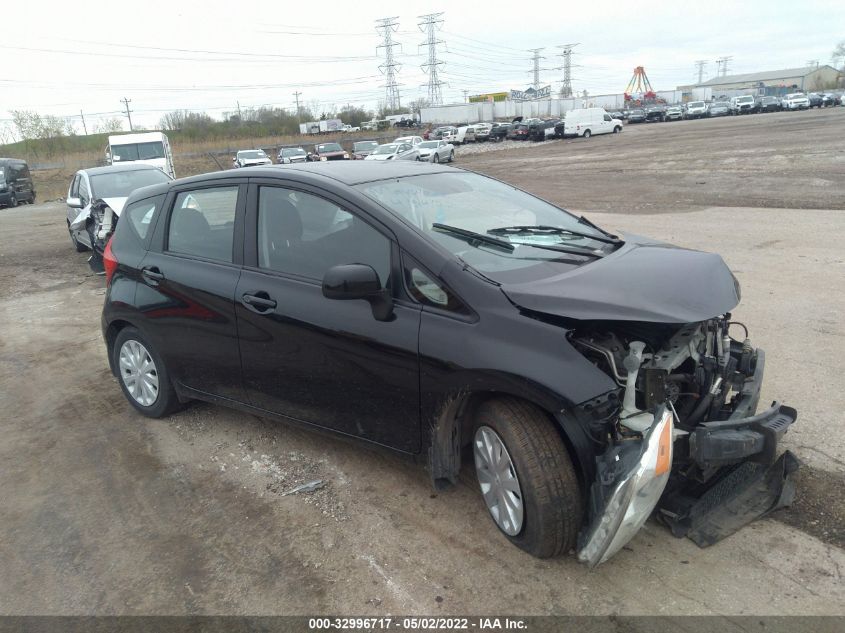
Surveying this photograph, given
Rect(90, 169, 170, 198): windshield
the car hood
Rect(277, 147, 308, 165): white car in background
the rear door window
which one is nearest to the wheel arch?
the car hood

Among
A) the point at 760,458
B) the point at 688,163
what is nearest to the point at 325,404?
the point at 760,458

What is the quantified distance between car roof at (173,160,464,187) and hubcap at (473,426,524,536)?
163cm

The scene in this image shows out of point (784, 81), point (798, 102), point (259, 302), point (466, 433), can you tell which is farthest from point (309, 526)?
point (784, 81)

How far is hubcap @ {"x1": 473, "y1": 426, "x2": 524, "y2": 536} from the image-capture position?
2.98 metres

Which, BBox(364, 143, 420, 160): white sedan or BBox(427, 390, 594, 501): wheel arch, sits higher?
BBox(427, 390, 594, 501): wheel arch

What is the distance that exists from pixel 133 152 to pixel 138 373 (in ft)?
68.2

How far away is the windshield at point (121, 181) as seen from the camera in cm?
1185

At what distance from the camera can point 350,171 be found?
394cm

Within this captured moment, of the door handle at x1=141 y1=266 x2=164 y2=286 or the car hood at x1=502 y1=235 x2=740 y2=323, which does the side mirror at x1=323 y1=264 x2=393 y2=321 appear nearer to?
the car hood at x1=502 y1=235 x2=740 y2=323

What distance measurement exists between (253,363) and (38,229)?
56.1 ft

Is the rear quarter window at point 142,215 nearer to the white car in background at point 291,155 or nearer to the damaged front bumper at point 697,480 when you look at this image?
the damaged front bumper at point 697,480

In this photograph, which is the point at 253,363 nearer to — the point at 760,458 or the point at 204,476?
the point at 204,476

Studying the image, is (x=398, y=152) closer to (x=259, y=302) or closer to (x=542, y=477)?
(x=259, y=302)

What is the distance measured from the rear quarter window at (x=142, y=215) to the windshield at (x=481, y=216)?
1.91 m
